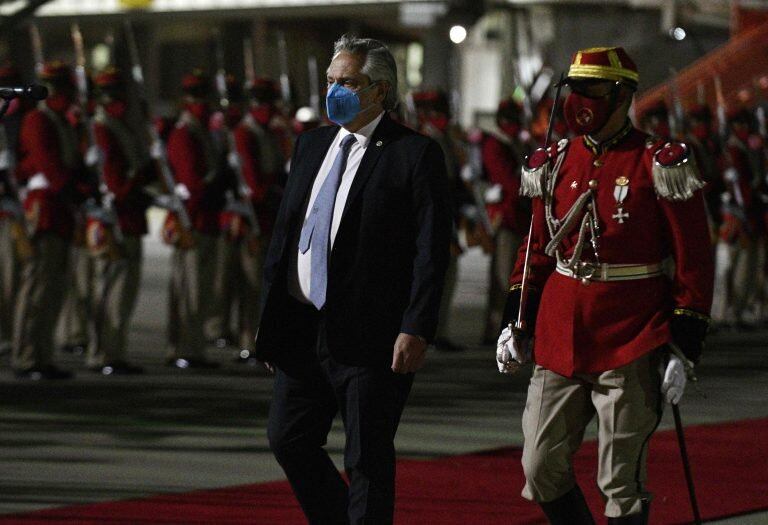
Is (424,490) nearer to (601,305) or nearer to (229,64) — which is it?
(601,305)

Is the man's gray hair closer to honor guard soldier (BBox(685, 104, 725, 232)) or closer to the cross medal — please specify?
Result: the cross medal

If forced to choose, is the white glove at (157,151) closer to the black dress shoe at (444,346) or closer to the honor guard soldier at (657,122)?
the black dress shoe at (444,346)

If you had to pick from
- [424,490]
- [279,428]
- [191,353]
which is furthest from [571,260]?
[191,353]

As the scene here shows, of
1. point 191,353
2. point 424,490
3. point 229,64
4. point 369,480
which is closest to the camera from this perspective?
point 369,480

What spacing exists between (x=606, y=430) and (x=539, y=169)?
81cm

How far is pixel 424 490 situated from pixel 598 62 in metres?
2.56

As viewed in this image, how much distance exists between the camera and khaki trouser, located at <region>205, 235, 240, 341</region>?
12203mm

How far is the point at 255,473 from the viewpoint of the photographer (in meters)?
7.59

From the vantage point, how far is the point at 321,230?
5105mm

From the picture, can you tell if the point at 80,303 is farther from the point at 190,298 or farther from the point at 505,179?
the point at 505,179

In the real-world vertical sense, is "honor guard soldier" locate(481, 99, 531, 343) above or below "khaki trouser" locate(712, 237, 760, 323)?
above

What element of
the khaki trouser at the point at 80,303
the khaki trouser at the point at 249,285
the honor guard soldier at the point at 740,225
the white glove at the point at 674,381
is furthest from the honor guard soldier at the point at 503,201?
the white glove at the point at 674,381

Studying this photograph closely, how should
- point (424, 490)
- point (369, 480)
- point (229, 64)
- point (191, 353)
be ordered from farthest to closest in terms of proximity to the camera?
point (229, 64), point (191, 353), point (424, 490), point (369, 480)

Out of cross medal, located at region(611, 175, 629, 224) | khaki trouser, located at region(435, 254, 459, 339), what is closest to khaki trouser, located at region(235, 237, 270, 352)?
khaki trouser, located at region(435, 254, 459, 339)
